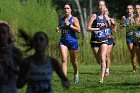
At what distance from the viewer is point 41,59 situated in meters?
6.30

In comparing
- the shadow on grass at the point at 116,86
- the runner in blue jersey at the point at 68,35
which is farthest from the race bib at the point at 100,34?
the shadow on grass at the point at 116,86

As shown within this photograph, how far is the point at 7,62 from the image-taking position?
6398 mm

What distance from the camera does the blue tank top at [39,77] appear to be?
627 centimetres

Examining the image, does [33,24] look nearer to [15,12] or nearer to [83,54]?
[15,12]

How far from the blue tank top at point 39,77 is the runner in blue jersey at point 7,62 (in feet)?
0.69

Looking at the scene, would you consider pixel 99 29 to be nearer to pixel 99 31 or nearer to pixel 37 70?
pixel 99 31

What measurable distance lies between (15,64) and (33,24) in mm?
18563

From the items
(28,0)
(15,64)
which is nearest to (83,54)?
(28,0)

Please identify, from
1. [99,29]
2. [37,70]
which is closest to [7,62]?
[37,70]

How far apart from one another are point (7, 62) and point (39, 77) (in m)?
0.44

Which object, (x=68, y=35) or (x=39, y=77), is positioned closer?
(x=39, y=77)

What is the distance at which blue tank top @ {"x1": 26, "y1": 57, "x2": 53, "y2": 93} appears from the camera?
627cm

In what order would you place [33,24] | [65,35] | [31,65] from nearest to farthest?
[31,65]
[65,35]
[33,24]

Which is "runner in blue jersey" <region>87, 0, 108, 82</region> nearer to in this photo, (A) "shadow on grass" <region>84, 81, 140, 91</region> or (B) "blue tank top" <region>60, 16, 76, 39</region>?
(B) "blue tank top" <region>60, 16, 76, 39</region>
